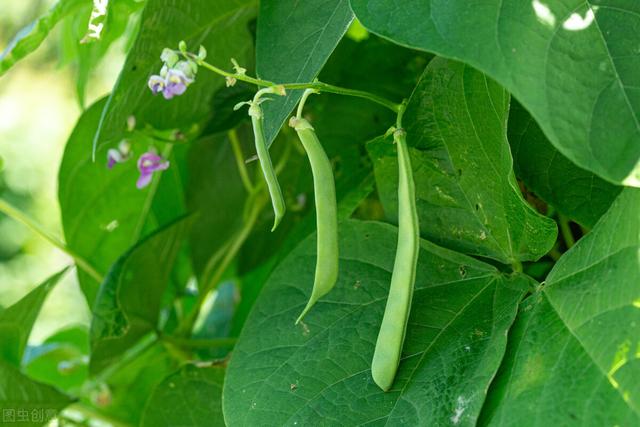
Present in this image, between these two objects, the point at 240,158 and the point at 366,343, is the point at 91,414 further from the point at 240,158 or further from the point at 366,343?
the point at 366,343

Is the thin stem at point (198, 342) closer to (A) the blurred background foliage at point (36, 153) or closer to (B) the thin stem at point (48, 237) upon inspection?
(B) the thin stem at point (48, 237)

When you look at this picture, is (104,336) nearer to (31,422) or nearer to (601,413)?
(31,422)

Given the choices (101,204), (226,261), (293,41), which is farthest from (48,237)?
(293,41)

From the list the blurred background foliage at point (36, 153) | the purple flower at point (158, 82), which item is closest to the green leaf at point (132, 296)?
the purple flower at point (158, 82)

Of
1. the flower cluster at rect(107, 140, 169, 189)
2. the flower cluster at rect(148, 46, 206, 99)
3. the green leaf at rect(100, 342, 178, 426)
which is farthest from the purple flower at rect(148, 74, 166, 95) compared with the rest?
the green leaf at rect(100, 342, 178, 426)

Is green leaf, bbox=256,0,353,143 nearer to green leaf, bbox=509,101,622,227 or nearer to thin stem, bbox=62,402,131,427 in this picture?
green leaf, bbox=509,101,622,227

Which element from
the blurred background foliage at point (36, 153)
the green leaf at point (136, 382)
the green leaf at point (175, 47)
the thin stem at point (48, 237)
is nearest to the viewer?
the green leaf at point (175, 47)

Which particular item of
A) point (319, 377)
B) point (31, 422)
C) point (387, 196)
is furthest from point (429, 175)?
point (31, 422)
